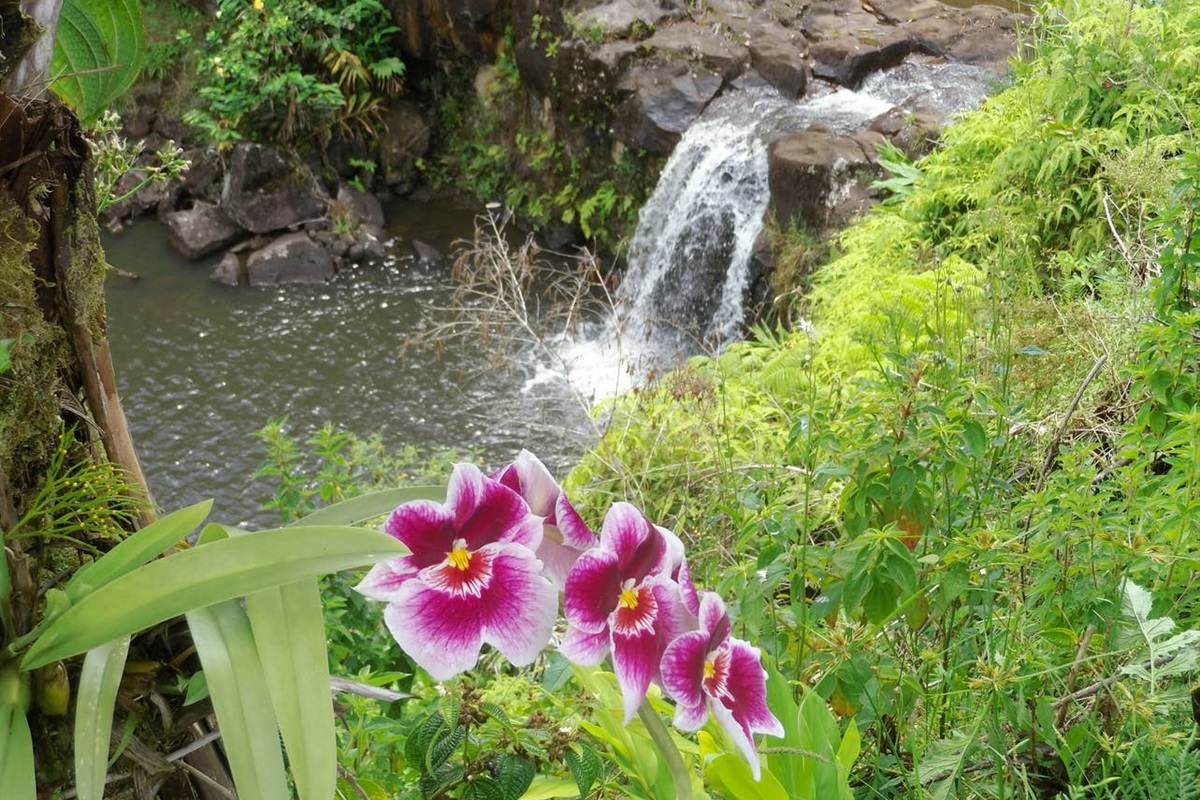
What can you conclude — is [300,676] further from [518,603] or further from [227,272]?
[227,272]

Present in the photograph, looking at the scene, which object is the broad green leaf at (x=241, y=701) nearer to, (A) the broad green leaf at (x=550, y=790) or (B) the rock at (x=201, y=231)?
(A) the broad green leaf at (x=550, y=790)

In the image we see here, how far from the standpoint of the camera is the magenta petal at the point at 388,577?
0.76 meters

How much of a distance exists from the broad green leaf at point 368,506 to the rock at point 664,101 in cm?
795

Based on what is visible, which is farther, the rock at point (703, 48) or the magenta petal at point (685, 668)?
the rock at point (703, 48)

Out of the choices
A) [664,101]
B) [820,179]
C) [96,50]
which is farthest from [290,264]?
[96,50]

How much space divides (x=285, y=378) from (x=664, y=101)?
3862 mm

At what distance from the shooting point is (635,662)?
79cm

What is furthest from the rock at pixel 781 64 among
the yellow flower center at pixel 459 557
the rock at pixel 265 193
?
the yellow flower center at pixel 459 557

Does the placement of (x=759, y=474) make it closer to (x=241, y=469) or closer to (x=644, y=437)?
(x=644, y=437)

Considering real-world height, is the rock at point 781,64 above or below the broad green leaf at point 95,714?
below

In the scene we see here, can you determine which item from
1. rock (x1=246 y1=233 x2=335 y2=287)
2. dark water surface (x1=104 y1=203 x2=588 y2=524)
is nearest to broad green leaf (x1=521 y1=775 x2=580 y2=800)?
dark water surface (x1=104 y1=203 x2=588 y2=524)

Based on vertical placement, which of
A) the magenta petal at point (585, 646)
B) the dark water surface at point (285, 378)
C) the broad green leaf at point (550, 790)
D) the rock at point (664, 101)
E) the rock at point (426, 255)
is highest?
the magenta petal at point (585, 646)

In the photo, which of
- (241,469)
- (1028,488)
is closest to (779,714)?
(1028,488)

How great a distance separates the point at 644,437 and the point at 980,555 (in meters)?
2.97
